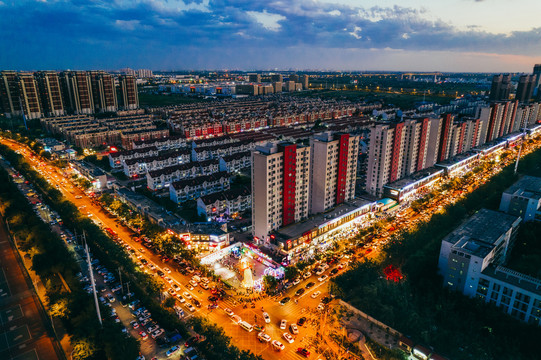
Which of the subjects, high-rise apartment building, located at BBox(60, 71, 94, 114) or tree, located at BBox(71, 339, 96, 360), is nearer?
tree, located at BBox(71, 339, 96, 360)

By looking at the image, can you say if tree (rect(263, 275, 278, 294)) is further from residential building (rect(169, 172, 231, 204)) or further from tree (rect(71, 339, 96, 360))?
residential building (rect(169, 172, 231, 204))

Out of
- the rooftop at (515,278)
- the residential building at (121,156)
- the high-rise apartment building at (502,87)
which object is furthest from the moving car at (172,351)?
the high-rise apartment building at (502,87)

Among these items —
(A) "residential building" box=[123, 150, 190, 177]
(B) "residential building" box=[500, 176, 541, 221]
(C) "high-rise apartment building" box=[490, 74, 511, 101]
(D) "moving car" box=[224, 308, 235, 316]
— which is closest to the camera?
(D) "moving car" box=[224, 308, 235, 316]

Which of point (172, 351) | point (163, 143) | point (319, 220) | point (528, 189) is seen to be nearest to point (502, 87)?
point (528, 189)

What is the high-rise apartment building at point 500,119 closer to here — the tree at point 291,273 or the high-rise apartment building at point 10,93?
the tree at point 291,273

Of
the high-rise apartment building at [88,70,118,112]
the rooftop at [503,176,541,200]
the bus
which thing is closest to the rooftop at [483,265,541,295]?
the rooftop at [503,176,541,200]
